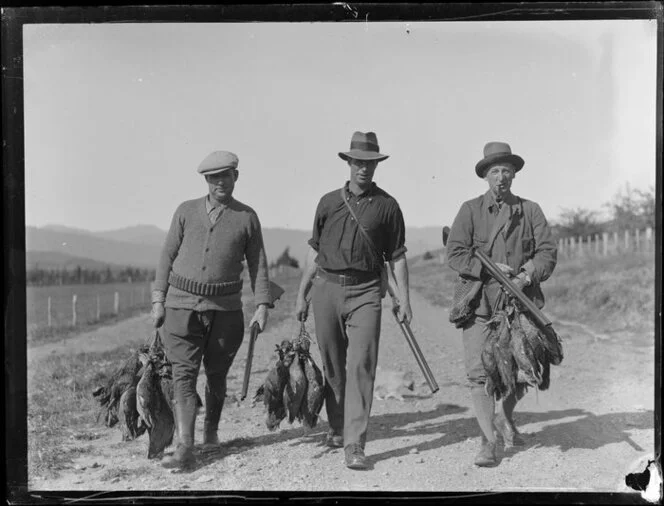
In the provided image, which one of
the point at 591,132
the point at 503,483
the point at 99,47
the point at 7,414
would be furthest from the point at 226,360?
the point at 591,132

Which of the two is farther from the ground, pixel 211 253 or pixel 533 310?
pixel 211 253

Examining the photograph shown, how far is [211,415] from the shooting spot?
6707mm

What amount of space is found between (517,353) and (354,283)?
1390 millimetres

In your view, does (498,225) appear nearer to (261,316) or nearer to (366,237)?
(366,237)

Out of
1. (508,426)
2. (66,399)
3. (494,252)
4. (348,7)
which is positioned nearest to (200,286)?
(66,399)

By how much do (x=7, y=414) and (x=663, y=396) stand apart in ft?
18.4

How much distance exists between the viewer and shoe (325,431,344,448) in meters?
6.69

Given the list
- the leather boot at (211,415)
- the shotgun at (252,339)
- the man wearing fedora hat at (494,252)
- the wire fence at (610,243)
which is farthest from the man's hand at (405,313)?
the wire fence at (610,243)

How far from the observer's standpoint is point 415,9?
6816mm

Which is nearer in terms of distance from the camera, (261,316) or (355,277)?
(355,277)

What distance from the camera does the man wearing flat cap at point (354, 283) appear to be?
6.42 metres

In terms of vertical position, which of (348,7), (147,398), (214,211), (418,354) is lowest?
(147,398)

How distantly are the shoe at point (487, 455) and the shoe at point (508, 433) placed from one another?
0.27 metres

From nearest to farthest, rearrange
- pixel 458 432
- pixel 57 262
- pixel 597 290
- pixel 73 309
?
pixel 458 432, pixel 57 262, pixel 597 290, pixel 73 309
